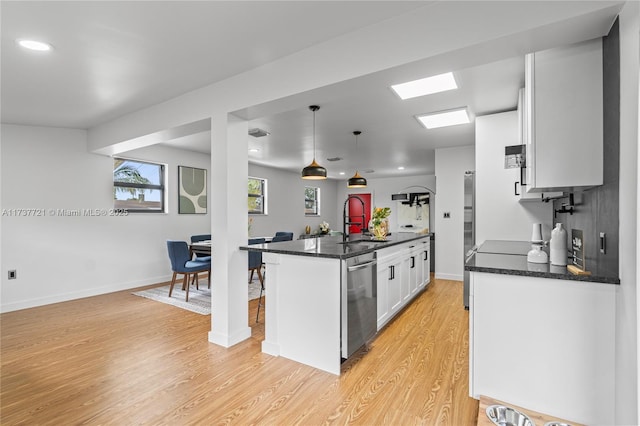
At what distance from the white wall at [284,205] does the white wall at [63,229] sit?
274cm

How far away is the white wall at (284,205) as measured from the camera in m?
7.87

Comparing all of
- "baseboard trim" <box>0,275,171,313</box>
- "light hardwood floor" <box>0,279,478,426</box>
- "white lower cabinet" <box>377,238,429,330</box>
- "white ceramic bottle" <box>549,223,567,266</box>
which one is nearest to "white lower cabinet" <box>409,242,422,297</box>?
"white lower cabinet" <box>377,238,429,330</box>

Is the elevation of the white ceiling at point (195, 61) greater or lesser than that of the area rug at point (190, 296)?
greater

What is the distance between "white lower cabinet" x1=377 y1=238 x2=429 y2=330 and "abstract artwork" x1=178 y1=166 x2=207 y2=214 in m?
4.28

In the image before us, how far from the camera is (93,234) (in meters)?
4.74

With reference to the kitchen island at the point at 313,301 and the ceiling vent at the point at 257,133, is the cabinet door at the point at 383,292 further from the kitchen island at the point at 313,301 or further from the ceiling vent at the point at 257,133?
the ceiling vent at the point at 257,133

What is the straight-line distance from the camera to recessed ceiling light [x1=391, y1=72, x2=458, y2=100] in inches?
113

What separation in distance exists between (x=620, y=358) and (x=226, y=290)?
2.69 m

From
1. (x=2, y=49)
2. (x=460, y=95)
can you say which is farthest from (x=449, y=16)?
(x=2, y=49)

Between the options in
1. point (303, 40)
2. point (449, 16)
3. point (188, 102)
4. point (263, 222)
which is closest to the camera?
point (449, 16)

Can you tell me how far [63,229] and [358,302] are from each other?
14.5ft

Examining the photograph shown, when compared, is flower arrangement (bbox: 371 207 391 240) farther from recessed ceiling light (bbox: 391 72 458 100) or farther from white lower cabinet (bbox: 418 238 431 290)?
recessed ceiling light (bbox: 391 72 458 100)

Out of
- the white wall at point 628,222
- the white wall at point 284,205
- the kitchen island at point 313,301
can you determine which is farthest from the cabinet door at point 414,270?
the white wall at point 284,205

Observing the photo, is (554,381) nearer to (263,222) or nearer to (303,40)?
(303,40)
